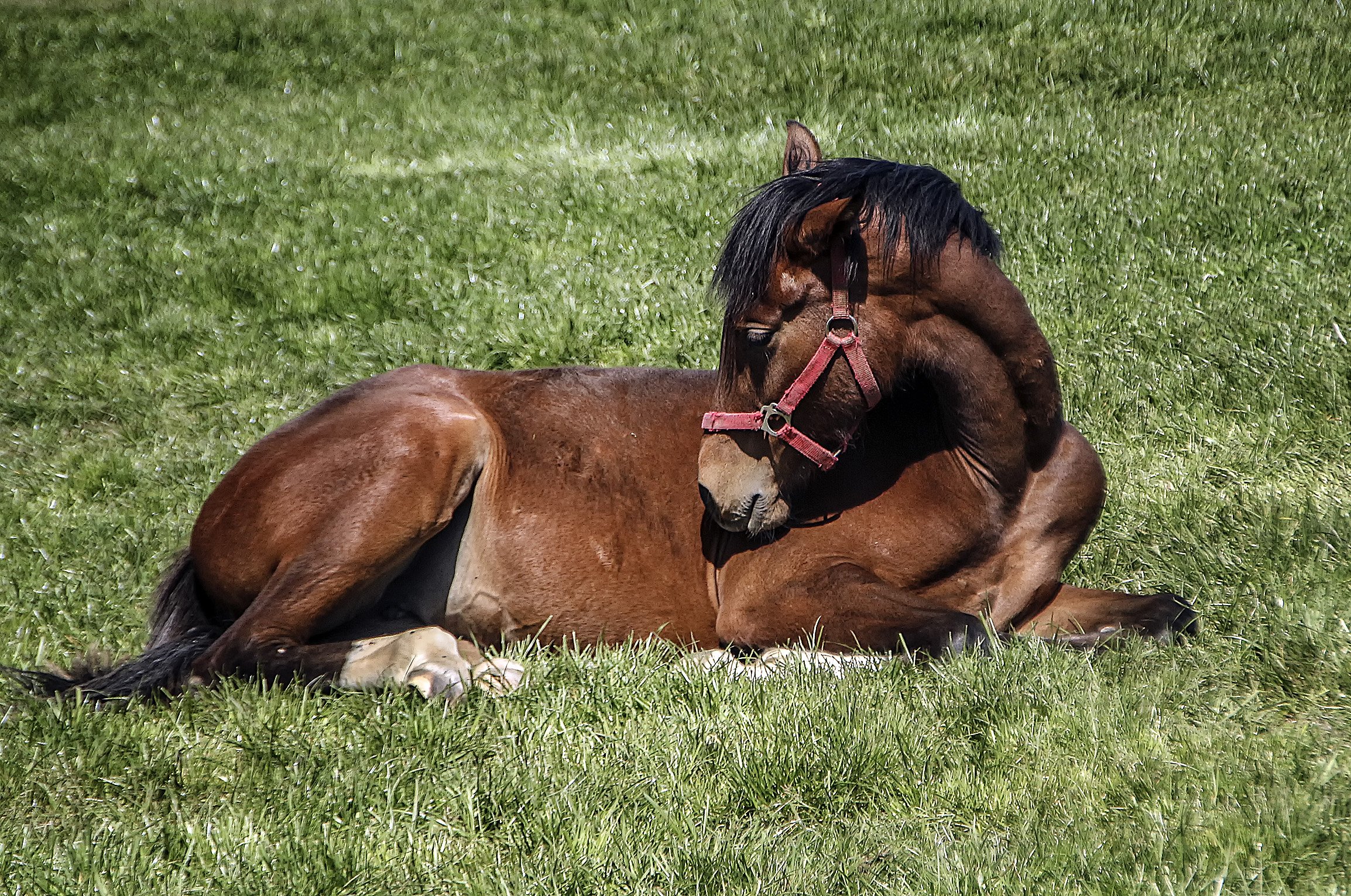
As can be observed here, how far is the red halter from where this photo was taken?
3.66 meters

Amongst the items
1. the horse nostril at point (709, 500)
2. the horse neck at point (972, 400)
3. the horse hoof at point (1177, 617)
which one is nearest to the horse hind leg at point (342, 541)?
the horse nostril at point (709, 500)

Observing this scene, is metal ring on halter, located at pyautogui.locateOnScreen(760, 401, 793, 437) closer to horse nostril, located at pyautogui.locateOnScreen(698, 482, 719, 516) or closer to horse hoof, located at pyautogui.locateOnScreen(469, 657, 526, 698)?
horse nostril, located at pyautogui.locateOnScreen(698, 482, 719, 516)

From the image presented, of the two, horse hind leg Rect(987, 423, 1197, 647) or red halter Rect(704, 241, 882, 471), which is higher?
red halter Rect(704, 241, 882, 471)

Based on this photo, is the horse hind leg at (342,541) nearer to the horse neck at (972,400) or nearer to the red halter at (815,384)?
Answer: the red halter at (815,384)

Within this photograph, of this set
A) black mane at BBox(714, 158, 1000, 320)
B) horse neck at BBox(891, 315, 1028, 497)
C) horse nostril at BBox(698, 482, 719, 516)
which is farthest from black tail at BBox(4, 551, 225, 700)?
horse neck at BBox(891, 315, 1028, 497)

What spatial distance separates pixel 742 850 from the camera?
2.70 metres

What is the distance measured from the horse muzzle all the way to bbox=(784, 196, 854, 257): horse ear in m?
0.69

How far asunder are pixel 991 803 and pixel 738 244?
189 centimetres

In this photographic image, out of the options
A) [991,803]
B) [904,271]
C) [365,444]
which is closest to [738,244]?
[904,271]


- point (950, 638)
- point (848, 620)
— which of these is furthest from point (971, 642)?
point (848, 620)

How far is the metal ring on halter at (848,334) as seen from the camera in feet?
12.0

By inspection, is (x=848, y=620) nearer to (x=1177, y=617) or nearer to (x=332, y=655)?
(x=1177, y=617)

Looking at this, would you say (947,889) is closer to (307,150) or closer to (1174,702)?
(1174,702)

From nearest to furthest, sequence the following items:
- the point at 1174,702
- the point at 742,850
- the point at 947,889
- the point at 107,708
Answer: the point at 947,889 < the point at 742,850 < the point at 1174,702 < the point at 107,708
